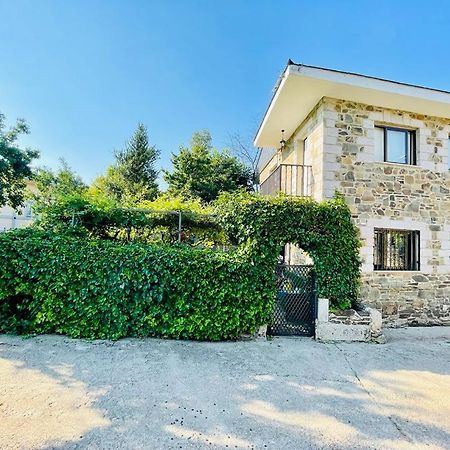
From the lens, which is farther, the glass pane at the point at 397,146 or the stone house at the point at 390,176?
the glass pane at the point at 397,146

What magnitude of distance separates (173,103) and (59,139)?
735cm

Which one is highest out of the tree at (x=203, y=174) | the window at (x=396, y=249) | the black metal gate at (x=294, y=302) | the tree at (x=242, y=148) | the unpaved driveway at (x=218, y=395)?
the tree at (x=242, y=148)

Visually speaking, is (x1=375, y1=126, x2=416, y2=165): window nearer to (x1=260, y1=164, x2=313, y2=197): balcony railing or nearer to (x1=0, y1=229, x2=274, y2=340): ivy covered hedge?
(x1=260, y1=164, x2=313, y2=197): balcony railing

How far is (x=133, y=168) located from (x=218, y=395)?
21024 millimetres

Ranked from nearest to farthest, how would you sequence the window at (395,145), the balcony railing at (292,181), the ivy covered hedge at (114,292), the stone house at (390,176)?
the ivy covered hedge at (114,292), the stone house at (390,176), the window at (395,145), the balcony railing at (292,181)

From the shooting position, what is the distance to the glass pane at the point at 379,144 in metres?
7.35

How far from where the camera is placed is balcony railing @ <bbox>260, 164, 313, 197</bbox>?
7.78 metres

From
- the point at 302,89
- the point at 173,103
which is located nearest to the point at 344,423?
the point at 302,89

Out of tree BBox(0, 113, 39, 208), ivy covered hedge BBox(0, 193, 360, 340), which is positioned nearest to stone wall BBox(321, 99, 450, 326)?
ivy covered hedge BBox(0, 193, 360, 340)

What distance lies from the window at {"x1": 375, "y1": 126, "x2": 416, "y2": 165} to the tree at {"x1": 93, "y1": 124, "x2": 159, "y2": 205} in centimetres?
1640

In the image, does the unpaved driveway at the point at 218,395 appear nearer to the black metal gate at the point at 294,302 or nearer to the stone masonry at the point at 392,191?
the black metal gate at the point at 294,302

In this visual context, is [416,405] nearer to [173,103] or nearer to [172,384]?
[172,384]

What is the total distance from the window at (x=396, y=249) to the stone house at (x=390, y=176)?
0.02 m

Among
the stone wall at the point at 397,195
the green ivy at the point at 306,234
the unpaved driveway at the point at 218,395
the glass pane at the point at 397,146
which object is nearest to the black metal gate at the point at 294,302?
the green ivy at the point at 306,234
